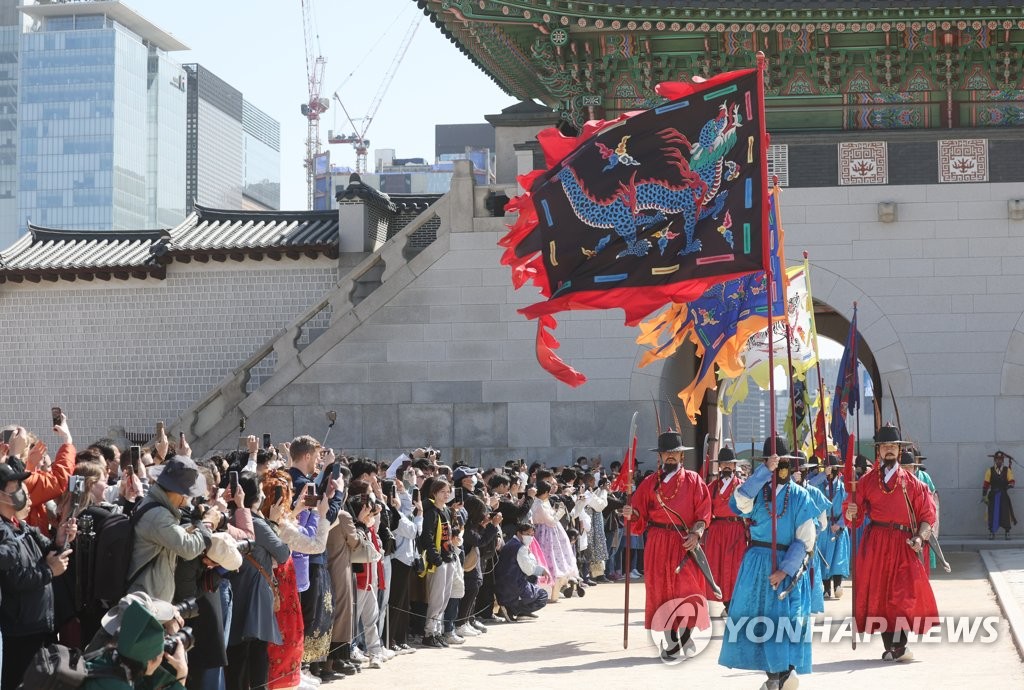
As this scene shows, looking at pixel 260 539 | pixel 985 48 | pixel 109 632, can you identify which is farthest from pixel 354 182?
pixel 109 632

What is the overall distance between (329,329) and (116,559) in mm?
14985

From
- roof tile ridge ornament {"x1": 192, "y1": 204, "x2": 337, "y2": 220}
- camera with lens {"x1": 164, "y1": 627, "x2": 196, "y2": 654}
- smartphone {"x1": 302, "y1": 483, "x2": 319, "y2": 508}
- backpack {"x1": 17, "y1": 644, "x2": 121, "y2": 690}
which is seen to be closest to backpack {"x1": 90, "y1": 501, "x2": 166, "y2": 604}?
camera with lens {"x1": 164, "y1": 627, "x2": 196, "y2": 654}

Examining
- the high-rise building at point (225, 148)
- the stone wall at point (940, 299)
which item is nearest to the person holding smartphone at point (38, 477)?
the stone wall at point (940, 299)

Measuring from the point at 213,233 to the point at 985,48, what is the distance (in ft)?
47.6

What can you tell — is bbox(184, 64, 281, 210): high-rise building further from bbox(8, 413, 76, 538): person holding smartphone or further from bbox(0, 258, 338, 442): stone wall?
bbox(8, 413, 76, 538): person holding smartphone

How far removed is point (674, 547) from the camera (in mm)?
11773

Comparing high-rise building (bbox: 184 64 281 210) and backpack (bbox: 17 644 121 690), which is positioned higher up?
high-rise building (bbox: 184 64 281 210)

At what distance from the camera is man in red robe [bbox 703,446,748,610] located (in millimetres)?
13633

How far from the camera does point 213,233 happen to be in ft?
→ 88.1

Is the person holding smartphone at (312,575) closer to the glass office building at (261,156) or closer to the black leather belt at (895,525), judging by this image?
the black leather belt at (895,525)

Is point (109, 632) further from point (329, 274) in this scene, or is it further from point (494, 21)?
point (329, 274)

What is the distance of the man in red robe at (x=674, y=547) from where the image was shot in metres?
11.5

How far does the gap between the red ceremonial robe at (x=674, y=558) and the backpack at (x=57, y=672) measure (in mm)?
6861

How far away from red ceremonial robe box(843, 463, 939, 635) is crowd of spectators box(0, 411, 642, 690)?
11.7 ft
